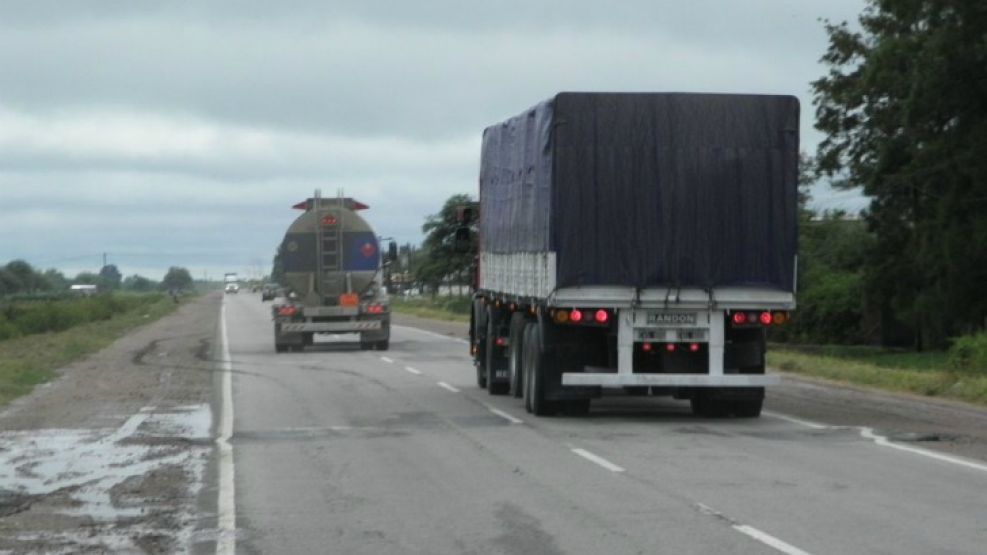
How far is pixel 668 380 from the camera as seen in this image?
786 inches

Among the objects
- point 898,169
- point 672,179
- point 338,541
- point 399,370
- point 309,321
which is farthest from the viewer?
point 898,169

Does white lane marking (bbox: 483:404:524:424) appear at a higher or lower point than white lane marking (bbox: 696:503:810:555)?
higher

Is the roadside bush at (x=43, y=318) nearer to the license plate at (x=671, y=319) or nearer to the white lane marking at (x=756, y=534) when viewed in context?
the license plate at (x=671, y=319)

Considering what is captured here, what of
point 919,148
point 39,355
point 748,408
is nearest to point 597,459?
point 748,408

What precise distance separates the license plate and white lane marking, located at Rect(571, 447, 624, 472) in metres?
3.17

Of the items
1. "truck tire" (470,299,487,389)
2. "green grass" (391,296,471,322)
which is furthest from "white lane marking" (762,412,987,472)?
"green grass" (391,296,471,322)

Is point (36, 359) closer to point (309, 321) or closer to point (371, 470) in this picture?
point (309, 321)

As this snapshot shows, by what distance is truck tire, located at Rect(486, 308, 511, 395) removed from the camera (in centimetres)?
2534

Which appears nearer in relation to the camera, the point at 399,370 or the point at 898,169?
the point at 399,370

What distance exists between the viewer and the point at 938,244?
5347cm

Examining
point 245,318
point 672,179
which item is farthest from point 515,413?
point 245,318

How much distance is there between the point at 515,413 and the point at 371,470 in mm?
6577

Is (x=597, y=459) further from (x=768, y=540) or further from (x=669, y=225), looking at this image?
(x=768, y=540)

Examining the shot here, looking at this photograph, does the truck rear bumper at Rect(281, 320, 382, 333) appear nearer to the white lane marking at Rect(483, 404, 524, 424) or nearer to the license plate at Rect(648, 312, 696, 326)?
the white lane marking at Rect(483, 404, 524, 424)
